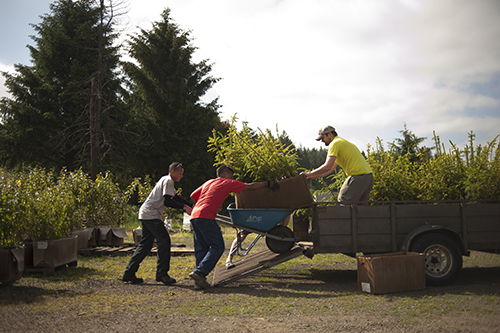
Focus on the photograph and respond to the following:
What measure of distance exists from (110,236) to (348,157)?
719 cm

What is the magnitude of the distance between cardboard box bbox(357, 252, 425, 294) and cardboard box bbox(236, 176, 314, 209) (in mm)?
1213

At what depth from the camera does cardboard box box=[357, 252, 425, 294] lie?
17.1 feet

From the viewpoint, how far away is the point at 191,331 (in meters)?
3.84

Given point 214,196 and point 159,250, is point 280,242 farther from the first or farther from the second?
point 159,250

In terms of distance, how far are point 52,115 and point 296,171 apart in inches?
687

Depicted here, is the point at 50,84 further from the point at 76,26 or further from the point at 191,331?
the point at 191,331

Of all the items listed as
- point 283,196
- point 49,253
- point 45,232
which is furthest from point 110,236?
point 283,196

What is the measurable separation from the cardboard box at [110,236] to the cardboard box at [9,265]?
4.47 m

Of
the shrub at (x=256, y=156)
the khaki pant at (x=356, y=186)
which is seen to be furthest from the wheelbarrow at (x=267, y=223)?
the khaki pant at (x=356, y=186)

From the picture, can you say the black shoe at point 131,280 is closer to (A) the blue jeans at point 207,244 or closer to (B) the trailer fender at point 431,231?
(A) the blue jeans at point 207,244

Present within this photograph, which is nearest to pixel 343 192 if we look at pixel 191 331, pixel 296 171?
pixel 296 171

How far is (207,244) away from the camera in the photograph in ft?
19.2

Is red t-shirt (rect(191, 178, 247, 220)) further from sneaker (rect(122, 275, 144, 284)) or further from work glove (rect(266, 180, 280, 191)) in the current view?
sneaker (rect(122, 275, 144, 284))

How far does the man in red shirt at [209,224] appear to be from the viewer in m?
5.62
